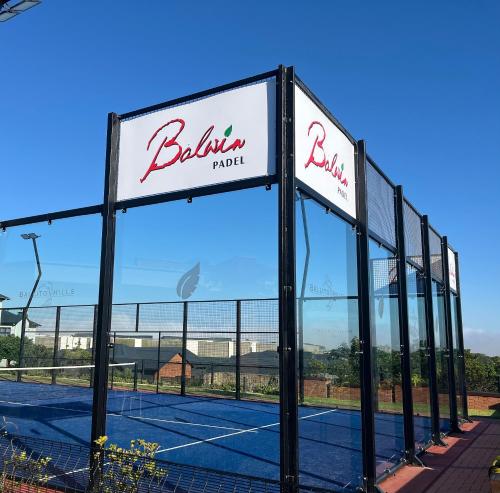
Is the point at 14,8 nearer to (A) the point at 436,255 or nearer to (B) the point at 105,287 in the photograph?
(B) the point at 105,287

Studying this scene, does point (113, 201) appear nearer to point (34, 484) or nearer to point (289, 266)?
point (289, 266)

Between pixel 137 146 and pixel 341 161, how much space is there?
210cm

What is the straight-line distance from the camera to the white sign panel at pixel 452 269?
1056 cm

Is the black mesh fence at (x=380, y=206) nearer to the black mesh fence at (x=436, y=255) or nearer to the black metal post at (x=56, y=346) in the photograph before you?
the black mesh fence at (x=436, y=255)

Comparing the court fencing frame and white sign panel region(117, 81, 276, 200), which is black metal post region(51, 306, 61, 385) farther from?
white sign panel region(117, 81, 276, 200)

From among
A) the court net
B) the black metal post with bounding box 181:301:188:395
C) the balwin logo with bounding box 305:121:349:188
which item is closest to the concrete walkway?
the balwin logo with bounding box 305:121:349:188

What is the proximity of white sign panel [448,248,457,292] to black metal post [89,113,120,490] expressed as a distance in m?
7.71

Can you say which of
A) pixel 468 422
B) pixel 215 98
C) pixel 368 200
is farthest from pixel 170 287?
pixel 215 98

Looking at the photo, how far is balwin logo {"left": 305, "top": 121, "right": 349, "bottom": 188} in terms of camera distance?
450cm

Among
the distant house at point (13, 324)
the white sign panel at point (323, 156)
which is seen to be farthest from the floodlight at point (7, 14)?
the distant house at point (13, 324)

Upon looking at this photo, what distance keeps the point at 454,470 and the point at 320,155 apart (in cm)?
464

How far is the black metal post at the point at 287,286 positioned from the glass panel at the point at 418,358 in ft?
12.5

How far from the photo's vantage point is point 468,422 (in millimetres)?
10750

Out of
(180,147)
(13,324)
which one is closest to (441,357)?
(180,147)
